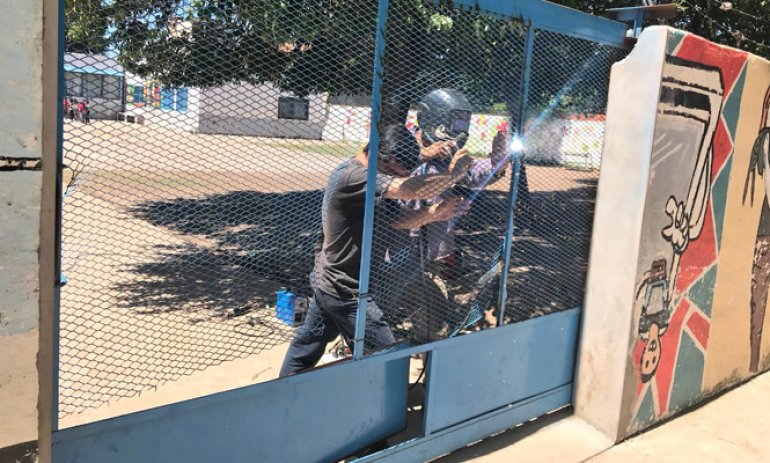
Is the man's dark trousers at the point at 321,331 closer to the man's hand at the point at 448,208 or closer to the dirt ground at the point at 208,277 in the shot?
the dirt ground at the point at 208,277

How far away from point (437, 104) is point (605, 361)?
1.99 metres

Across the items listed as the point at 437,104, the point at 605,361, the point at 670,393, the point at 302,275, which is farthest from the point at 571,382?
the point at 302,275

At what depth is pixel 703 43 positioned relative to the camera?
3.70 meters

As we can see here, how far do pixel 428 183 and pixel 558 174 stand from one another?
1.17m

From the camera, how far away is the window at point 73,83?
1.97 meters

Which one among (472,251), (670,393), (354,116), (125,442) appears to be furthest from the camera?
(670,393)

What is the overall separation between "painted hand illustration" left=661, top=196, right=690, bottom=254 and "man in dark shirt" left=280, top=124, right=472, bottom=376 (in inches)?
56.9

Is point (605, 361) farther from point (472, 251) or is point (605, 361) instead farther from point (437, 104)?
point (437, 104)

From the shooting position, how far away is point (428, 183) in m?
2.94

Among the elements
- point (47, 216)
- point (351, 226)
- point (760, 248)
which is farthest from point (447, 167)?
point (760, 248)

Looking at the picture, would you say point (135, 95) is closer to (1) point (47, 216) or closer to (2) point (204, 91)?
(2) point (204, 91)

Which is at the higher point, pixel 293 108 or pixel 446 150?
pixel 293 108

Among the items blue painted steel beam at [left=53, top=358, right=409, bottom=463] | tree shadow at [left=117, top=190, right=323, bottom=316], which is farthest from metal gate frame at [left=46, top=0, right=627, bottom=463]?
tree shadow at [left=117, top=190, right=323, bottom=316]

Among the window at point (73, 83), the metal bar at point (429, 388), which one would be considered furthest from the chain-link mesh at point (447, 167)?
the window at point (73, 83)
